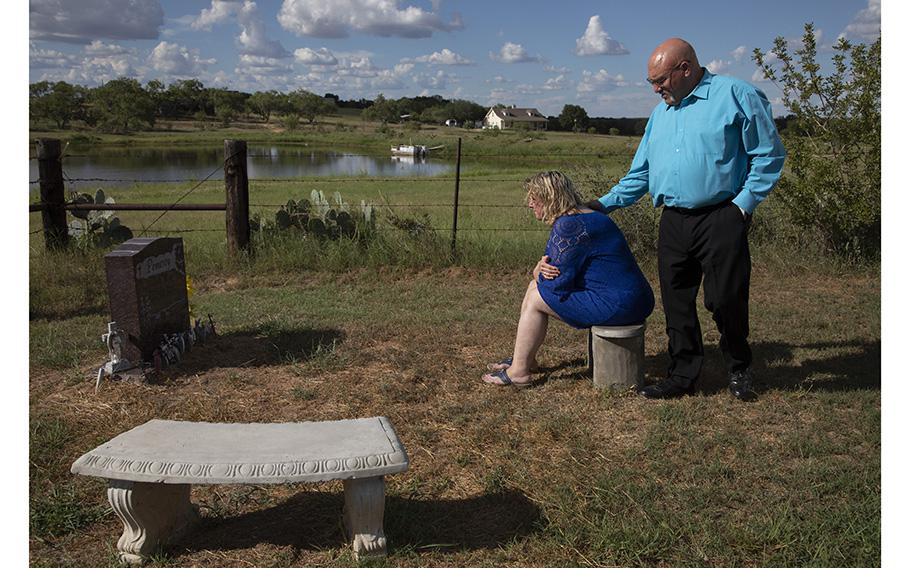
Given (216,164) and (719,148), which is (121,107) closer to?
(216,164)

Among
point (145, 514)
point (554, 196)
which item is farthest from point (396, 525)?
point (554, 196)

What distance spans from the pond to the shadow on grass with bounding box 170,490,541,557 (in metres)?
28.5

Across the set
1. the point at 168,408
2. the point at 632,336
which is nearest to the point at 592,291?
the point at 632,336

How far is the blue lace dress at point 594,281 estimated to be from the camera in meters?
4.61

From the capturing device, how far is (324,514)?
3.42 meters

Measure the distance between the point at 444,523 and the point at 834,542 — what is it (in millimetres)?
1615

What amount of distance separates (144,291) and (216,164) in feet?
139

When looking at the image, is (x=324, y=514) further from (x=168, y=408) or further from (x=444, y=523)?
(x=168, y=408)

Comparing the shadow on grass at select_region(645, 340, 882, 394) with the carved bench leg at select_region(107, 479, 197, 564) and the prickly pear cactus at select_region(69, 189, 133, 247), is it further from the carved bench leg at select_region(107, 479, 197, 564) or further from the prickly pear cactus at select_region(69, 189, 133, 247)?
the prickly pear cactus at select_region(69, 189, 133, 247)

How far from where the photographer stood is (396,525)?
328 cm

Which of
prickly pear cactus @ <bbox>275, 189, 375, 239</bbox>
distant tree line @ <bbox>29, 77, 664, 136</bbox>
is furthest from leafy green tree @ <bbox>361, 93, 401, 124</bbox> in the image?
prickly pear cactus @ <bbox>275, 189, 375, 239</bbox>

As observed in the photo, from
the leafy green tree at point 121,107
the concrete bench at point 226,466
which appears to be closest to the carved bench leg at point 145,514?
the concrete bench at point 226,466

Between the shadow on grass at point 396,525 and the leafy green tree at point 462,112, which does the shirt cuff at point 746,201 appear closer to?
the shadow on grass at point 396,525

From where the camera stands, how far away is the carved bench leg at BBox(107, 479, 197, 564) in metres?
2.88
